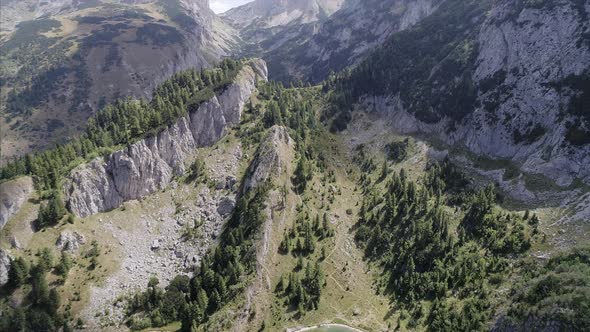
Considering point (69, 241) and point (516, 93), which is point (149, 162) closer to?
point (69, 241)

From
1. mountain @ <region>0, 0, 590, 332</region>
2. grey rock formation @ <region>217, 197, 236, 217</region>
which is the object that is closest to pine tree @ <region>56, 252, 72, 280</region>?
mountain @ <region>0, 0, 590, 332</region>

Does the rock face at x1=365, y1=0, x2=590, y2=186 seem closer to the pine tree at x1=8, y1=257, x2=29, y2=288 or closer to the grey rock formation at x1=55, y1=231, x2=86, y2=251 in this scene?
the grey rock formation at x1=55, y1=231, x2=86, y2=251

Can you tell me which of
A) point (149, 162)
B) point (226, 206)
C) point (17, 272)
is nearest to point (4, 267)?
point (17, 272)

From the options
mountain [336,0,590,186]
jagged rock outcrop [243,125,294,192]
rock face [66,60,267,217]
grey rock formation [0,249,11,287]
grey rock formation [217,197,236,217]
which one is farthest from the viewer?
jagged rock outcrop [243,125,294,192]

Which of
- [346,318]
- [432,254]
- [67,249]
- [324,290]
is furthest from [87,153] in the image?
[432,254]

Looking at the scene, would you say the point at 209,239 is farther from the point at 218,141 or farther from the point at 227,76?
the point at 227,76

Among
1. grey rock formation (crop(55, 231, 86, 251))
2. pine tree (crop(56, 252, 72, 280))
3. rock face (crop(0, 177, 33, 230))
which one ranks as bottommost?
pine tree (crop(56, 252, 72, 280))
